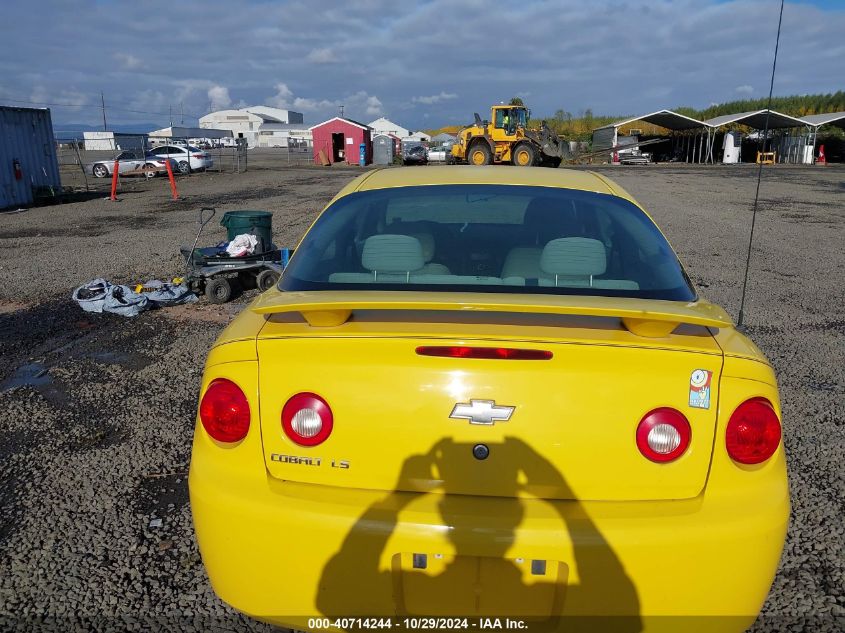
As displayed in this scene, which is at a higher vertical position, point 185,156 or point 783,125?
point 783,125

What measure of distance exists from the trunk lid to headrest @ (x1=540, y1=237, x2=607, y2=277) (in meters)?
0.71

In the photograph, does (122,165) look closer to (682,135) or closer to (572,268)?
(572,268)

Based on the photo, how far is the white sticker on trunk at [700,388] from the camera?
1.81 metres

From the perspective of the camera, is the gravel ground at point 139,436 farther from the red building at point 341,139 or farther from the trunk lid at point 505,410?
the red building at point 341,139

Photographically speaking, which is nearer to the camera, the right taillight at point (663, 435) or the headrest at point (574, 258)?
the right taillight at point (663, 435)

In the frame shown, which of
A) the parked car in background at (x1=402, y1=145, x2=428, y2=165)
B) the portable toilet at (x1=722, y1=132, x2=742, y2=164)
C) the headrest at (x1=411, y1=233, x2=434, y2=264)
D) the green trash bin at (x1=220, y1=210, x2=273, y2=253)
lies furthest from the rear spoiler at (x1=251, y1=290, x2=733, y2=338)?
the portable toilet at (x1=722, y1=132, x2=742, y2=164)

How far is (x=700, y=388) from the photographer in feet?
5.95

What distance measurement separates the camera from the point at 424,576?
1780 mm

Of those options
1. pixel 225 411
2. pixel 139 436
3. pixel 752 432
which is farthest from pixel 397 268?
pixel 139 436

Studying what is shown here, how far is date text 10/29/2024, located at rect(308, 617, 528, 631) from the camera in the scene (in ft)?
5.88

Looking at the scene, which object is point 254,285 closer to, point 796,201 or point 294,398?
point 294,398

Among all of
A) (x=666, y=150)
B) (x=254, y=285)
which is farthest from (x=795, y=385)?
(x=666, y=150)

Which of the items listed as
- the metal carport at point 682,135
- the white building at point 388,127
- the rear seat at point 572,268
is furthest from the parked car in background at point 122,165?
the white building at point 388,127

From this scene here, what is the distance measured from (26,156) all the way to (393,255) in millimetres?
20124
